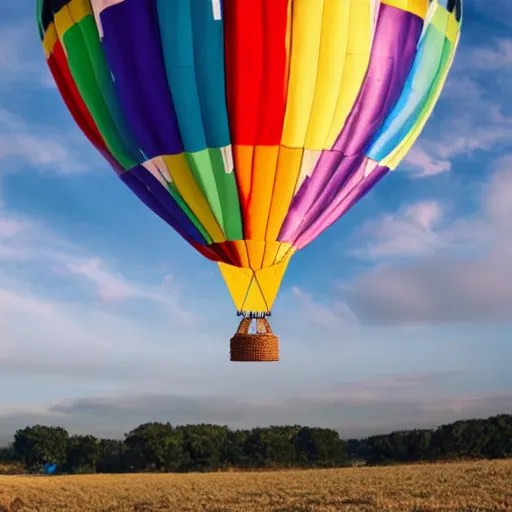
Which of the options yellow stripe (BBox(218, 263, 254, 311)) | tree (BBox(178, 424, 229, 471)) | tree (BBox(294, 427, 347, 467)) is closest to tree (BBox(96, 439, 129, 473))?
tree (BBox(178, 424, 229, 471))

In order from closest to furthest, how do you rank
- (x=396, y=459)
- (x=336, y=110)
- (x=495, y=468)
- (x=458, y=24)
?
(x=336, y=110)
(x=458, y=24)
(x=495, y=468)
(x=396, y=459)

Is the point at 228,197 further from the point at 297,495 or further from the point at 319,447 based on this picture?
the point at 319,447

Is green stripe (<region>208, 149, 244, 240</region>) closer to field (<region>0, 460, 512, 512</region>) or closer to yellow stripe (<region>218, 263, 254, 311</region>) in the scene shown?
yellow stripe (<region>218, 263, 254, 311</region>)

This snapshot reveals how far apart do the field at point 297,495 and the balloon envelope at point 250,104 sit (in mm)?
9208

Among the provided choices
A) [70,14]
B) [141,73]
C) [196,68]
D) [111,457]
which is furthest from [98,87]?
[111,457]

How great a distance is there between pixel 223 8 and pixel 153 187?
3313 mm

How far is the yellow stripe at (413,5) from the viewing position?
1312 cm

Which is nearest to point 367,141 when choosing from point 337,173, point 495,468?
point 337,173

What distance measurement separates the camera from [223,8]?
12.2 m

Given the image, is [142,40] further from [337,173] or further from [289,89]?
[337,173]

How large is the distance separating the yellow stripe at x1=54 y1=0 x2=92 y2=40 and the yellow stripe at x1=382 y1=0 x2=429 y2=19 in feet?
16.6

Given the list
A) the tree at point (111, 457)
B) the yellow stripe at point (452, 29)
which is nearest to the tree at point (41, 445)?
the tree at point (111, 457)

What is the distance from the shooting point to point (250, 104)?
41.3 feet

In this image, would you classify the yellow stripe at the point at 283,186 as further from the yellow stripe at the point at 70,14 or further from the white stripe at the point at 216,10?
the yellow stripe at the point at 70,14
